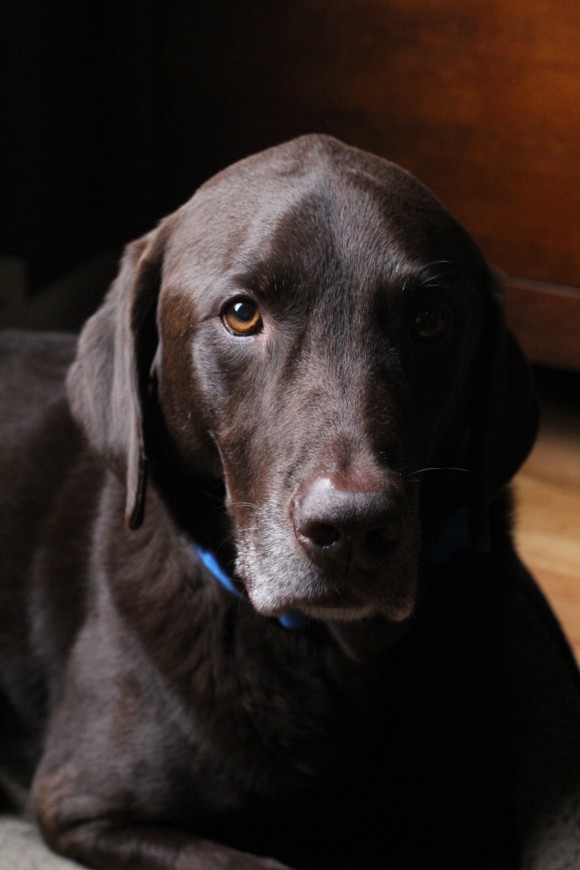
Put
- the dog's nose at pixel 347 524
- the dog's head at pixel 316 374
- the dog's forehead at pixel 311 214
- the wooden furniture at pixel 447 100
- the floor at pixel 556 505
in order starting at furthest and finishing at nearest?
the wooden furniture at pixel 447 100, the floor at pixel 556 505, the dog's forehead at pixel 311 214, the dog's head at pixel 316 374, the dog's nose at pixel 347 524

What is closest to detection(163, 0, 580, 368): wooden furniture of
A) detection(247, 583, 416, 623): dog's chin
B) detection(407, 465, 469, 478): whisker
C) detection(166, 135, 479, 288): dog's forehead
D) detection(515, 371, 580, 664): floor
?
detection(515, 371, 580, 664): floor

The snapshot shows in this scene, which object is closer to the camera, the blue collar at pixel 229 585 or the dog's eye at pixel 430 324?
the dog's eye at pixel 430 324

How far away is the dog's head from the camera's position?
4.72ft

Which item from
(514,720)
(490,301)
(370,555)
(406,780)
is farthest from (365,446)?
(514,720)

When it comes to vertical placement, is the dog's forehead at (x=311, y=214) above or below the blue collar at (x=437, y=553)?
above

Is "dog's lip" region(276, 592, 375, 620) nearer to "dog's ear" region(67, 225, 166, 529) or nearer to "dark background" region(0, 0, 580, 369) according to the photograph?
"dog's ear" region(67, 225, 166, 529)

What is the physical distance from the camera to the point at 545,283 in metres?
3.32

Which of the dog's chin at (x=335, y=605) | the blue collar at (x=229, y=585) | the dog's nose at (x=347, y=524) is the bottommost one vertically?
the blue collar at (x=229, y=585)

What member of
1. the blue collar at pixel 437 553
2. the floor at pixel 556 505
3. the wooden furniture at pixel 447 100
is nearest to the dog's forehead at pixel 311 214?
the blue collar at pixel 437 553

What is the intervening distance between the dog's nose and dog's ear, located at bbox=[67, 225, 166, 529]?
0.40m

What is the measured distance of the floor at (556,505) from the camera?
2.81 metres

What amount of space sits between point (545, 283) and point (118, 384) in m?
1.90

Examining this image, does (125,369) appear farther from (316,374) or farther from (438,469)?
(438,469)

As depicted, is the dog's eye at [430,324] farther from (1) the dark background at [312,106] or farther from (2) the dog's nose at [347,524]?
(1) the dark background at [312,106]
